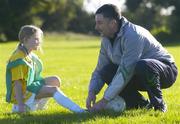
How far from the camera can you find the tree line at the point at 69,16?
229ft

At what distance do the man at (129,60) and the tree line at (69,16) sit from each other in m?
60.0

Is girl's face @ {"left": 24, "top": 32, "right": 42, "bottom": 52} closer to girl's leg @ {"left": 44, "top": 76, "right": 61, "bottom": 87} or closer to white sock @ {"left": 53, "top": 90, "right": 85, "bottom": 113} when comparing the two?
girl's leg @ {"left": 44, "top": 76, "right": 61, "bottom": 87}

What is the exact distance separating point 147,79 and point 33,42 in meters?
1.74

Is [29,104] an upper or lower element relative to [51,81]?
lower

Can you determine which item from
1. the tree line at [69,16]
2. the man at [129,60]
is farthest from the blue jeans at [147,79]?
the tree line at [69,16]

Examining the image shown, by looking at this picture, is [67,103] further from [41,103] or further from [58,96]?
[41,103]

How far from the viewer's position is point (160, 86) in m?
8.01

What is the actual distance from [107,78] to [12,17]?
63108mm

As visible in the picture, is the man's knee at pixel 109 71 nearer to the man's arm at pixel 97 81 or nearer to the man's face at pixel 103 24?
the man's arm at pixel 97 81

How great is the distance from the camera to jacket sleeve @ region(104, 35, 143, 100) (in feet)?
24.5

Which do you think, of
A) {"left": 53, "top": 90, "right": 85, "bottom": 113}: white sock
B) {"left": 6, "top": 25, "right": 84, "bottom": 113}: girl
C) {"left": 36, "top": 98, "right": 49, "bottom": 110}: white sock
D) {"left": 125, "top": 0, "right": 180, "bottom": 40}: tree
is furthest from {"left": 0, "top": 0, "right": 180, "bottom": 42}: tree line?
{"left": 53, "top": 90, "right": 85, "bottom": 113}: white sock

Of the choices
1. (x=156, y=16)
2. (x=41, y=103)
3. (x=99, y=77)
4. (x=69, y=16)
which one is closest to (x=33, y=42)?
(x=41, y=103)

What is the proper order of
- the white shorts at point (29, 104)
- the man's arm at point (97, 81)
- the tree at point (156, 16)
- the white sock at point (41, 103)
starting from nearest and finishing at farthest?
the man's arm at point (97, 81)
the white shorts at point (29, 104)
the white sock at point (41, 103)
the tree at point (156, 16)

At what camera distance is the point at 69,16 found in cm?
9650
